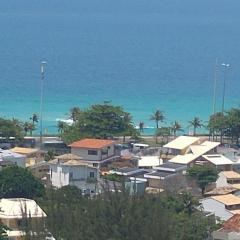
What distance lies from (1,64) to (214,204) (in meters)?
62.7

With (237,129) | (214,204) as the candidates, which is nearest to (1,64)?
(237,129)

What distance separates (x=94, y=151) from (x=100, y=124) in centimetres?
399

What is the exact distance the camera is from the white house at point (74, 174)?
34.0 m

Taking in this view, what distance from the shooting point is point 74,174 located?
113 ft

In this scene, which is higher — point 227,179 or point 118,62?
point 118,62

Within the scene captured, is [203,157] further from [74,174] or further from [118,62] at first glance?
[118,62]

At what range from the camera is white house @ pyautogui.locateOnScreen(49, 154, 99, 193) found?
1340 inches

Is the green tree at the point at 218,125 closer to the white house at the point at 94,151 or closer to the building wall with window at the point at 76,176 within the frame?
the white house at the point at 94,151

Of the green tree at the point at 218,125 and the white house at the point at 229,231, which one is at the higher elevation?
the green tree at the point at 218,125

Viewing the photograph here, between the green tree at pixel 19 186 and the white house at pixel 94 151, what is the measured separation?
6.50 metres

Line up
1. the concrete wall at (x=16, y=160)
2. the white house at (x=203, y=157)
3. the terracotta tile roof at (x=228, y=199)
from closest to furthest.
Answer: the terracotta tile roof at (x=228, y=199) → the concrete wall at (x=16, y=160) → the white house at (x=203, y=157)

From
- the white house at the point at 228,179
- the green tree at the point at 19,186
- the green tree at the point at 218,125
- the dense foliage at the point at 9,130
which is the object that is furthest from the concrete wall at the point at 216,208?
the green tree at the point at 218,125

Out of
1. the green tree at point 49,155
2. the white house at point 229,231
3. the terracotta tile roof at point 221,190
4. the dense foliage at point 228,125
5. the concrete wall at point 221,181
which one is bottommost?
the white house at point 229,231

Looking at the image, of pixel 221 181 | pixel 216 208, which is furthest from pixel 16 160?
pixel 216 208
